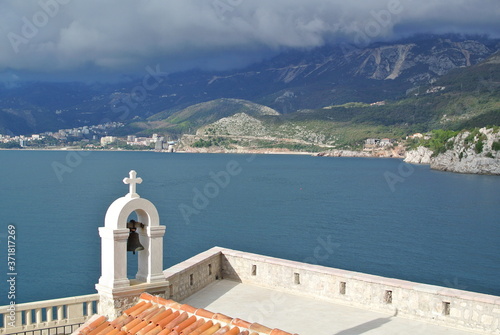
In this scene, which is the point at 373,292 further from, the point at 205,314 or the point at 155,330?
the point at 155,330

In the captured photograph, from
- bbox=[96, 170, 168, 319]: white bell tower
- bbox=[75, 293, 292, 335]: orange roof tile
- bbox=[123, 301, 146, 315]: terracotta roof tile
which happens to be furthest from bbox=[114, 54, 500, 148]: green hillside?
bbox=[75, 293, 292, 335]: orange roof tile

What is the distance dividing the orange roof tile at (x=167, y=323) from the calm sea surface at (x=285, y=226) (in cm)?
1558

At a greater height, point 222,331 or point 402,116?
point 402,116

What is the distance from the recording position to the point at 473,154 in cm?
9119

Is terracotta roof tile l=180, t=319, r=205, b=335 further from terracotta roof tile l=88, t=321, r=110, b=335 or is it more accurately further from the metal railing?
the metal railing

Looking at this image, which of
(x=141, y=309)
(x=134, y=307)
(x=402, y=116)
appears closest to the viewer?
(x=141, y=309)

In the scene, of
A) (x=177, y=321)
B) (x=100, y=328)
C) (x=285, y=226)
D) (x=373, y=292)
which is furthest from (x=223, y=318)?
(x=285, y=226)

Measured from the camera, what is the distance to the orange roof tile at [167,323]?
558 centimetres

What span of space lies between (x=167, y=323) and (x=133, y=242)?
1.78 meters

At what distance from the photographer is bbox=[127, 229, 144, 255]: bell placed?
7.39m

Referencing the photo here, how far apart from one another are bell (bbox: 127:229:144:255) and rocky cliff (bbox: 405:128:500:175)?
88.8 metres

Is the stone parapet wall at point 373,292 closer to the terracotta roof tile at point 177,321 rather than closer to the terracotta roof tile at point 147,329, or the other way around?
the terracotta roof tile at point 177,321

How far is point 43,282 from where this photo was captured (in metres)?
23.4

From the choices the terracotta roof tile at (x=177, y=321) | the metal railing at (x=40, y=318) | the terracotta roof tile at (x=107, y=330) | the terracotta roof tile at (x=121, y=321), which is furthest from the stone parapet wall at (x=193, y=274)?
the terracotta roof tile at (x=177, y=321)
